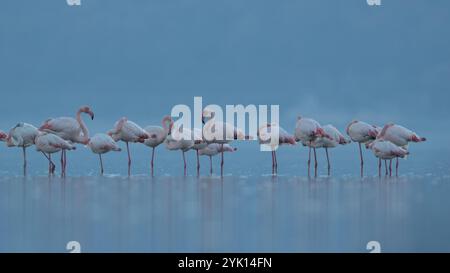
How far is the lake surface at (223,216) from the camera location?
7.56m

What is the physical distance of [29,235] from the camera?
26.1 ft

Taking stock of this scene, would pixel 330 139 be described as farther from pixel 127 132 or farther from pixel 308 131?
pixel 127 132

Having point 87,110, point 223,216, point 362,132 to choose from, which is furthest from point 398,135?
point 223,216

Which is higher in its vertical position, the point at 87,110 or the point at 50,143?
the point at 87,110

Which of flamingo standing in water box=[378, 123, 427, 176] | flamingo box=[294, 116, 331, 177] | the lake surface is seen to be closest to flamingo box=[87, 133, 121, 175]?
the lake surface

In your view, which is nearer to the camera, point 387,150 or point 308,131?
point 387,150

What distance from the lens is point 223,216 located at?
9.24m

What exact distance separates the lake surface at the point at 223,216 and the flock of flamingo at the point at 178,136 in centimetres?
179

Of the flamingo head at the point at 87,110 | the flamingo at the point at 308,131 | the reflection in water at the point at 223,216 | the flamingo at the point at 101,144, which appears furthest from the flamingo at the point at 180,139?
the reflection in water at the point at 223,216

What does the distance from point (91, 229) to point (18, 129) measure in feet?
27.0

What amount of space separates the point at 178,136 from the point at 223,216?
7117 mm
